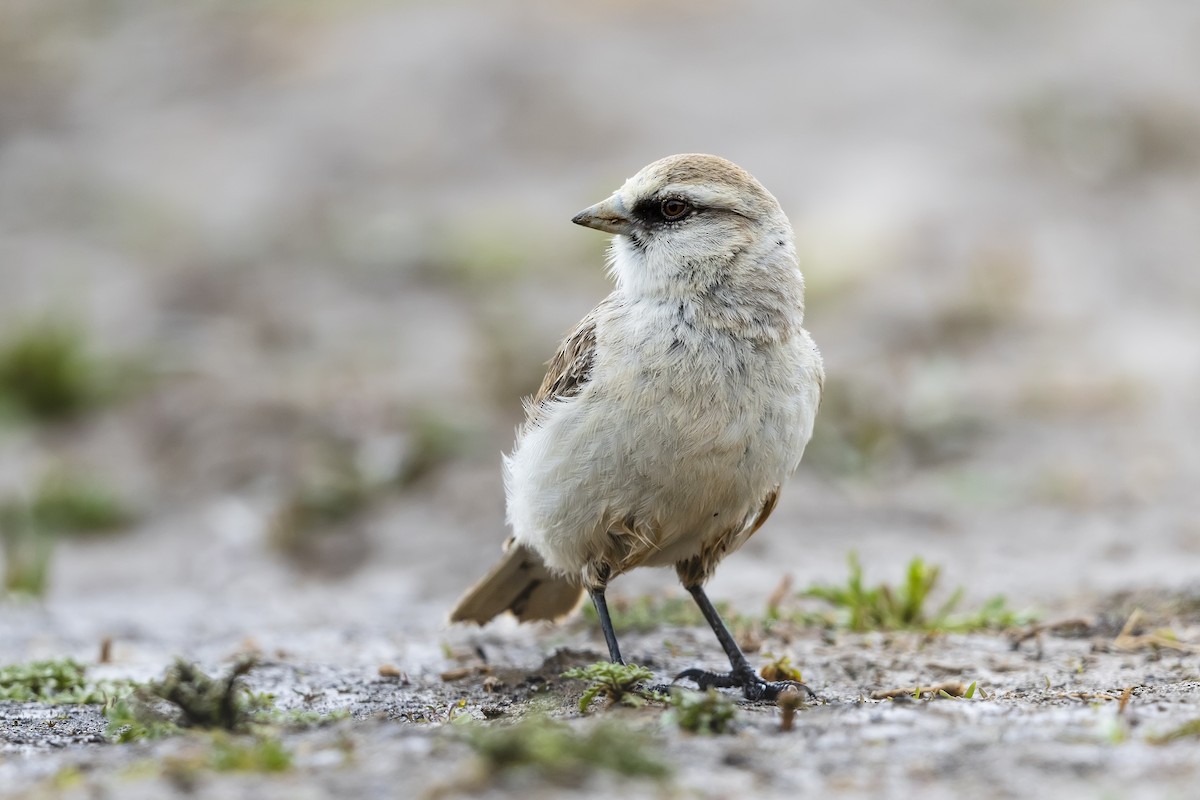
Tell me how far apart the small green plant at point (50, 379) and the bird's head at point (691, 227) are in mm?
6062

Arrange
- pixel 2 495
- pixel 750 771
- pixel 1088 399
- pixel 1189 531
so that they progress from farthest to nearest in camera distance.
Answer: pixel 1088 399 → pixel 2 495 → pixel 1189 531 → pixel 750 771

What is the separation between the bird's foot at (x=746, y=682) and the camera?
4.98 meters

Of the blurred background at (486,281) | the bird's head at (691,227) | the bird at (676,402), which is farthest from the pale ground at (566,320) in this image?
the bird's head at (691,227)

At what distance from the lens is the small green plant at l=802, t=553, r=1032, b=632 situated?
5.93 meters

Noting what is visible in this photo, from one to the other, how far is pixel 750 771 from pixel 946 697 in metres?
1.29

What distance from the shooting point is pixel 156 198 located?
1420cm

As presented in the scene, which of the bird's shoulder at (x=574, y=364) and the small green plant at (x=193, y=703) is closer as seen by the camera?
the small green plant at (x=193, y=703)

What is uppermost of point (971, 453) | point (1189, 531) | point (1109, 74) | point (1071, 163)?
point (1109, 74)

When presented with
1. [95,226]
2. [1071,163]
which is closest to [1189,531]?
[1071,163]

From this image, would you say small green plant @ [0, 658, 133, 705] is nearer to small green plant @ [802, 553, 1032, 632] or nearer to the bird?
the bird

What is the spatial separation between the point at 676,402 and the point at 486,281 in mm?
7410

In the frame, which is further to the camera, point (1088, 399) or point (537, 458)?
point (1088, 399)

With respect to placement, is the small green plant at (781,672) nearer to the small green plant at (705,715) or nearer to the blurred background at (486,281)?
the small green plant at (705,715)

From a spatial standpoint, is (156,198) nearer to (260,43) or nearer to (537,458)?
(260,43)
